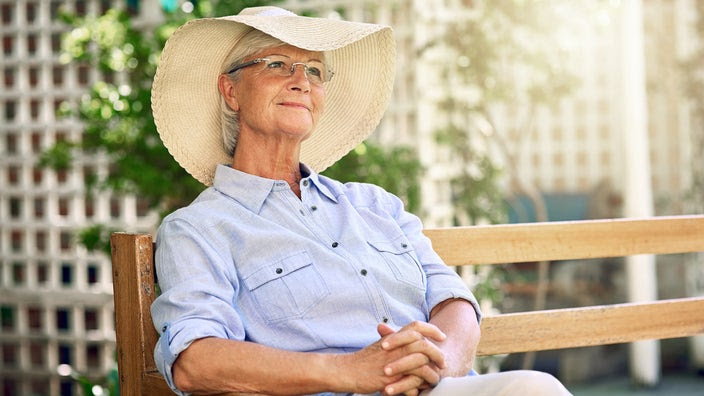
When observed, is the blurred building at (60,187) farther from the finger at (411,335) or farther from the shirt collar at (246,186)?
the finger at (411,335)

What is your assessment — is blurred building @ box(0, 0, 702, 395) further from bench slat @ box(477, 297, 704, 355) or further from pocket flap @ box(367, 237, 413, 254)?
pocket flap @ box(367, 237, 413, 254)

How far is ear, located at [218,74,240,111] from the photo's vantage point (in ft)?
7.40

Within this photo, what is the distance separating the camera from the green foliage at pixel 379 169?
3.97 meters

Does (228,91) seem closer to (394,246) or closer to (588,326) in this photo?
(394,246)

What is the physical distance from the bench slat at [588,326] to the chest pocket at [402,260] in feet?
1.09

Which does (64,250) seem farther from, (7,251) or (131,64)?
(131,64)

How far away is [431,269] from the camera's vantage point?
2205mm

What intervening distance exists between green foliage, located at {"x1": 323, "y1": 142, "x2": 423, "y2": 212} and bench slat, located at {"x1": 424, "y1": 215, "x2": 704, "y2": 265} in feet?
4.83

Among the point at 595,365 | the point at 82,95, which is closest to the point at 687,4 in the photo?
the point at 595,365

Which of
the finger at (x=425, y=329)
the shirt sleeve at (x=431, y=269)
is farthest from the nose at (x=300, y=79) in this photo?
the finger at (x=425, y=329)

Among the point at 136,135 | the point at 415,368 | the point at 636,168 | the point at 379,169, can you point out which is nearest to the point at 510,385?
the point at 415,368

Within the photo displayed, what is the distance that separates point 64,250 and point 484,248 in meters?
3.91

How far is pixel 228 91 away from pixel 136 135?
6.29ft

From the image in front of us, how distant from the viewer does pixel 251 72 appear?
2.20m
